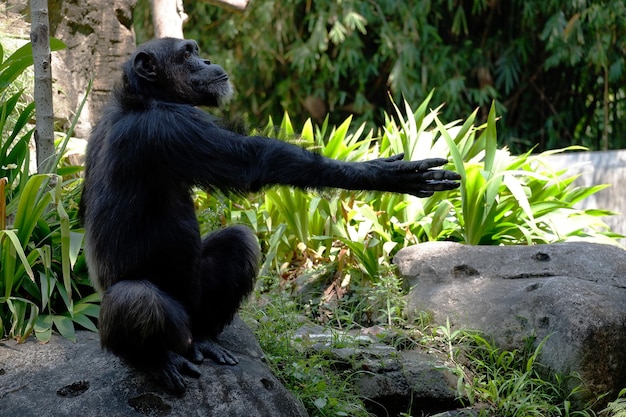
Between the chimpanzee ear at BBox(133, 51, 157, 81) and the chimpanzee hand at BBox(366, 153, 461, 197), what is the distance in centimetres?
Answer: 124

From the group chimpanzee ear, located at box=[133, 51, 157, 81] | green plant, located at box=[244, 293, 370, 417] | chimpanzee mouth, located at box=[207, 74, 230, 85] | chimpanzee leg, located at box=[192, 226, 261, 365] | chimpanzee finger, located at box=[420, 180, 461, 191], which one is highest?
chimpanzee ear, located at box=[133, 51, 157, 81]

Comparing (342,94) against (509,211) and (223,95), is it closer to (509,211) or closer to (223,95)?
(509,211)

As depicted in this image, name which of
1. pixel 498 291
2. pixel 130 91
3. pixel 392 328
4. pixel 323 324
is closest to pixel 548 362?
pixel 498 291

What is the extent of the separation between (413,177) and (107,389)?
5.38 feet

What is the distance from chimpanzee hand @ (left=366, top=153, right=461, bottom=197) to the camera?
334cm

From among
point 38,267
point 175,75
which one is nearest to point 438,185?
point 175,75

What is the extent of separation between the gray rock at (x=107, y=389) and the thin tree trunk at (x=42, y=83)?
1229mm

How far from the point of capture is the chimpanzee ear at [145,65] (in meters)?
3.80

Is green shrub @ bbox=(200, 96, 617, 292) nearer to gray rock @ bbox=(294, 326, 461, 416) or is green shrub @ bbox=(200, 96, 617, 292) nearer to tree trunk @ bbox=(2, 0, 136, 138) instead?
gray rock @ bbox=(294, 326, 461, 416)

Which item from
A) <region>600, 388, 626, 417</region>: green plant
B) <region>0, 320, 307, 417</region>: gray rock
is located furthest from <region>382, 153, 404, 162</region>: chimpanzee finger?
<region>600, 388, 626, 417</region>: green plant

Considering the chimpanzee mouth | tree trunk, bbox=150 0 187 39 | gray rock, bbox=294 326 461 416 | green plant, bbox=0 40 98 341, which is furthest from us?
tree trunk, bbox=150 0 187 39

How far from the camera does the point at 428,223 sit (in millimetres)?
5949

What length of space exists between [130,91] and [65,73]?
3.28m

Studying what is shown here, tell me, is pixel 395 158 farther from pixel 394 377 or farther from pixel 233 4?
pixel 233 4
